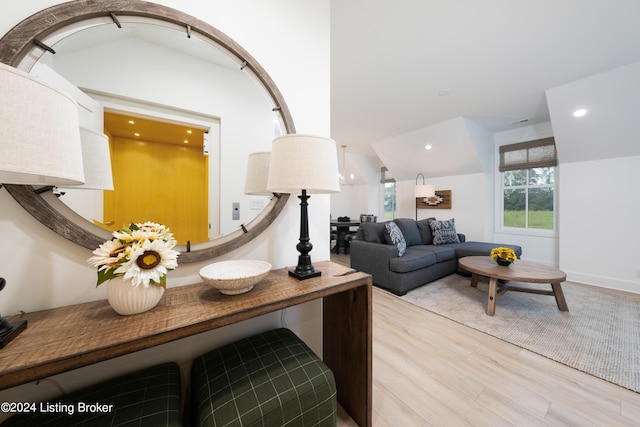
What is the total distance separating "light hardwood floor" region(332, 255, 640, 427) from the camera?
1.20 metres

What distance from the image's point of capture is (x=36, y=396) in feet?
2.59

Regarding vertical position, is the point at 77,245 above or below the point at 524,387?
above

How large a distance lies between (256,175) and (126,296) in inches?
29.4

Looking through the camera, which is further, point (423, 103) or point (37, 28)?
point (423, 103)

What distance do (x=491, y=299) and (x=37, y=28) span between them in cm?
355

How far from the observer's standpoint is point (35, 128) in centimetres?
48

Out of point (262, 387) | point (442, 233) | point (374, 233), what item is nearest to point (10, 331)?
point (262, 387)

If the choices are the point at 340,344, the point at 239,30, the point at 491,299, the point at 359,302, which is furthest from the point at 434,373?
the point at 239,30

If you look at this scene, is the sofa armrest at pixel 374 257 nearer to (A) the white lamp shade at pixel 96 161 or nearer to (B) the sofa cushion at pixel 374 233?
(B) the sofa cushion at pixel 374 233

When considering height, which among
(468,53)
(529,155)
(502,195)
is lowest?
(502,195)

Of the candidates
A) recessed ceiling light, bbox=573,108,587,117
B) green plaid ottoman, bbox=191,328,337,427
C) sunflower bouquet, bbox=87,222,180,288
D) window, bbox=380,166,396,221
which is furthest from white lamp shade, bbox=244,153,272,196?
window, bbox=380,166,396,221

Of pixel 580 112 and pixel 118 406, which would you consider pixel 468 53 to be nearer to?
pixel 580 112

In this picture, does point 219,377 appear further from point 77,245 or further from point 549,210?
point 549,210

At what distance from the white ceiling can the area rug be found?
8.80 feet
